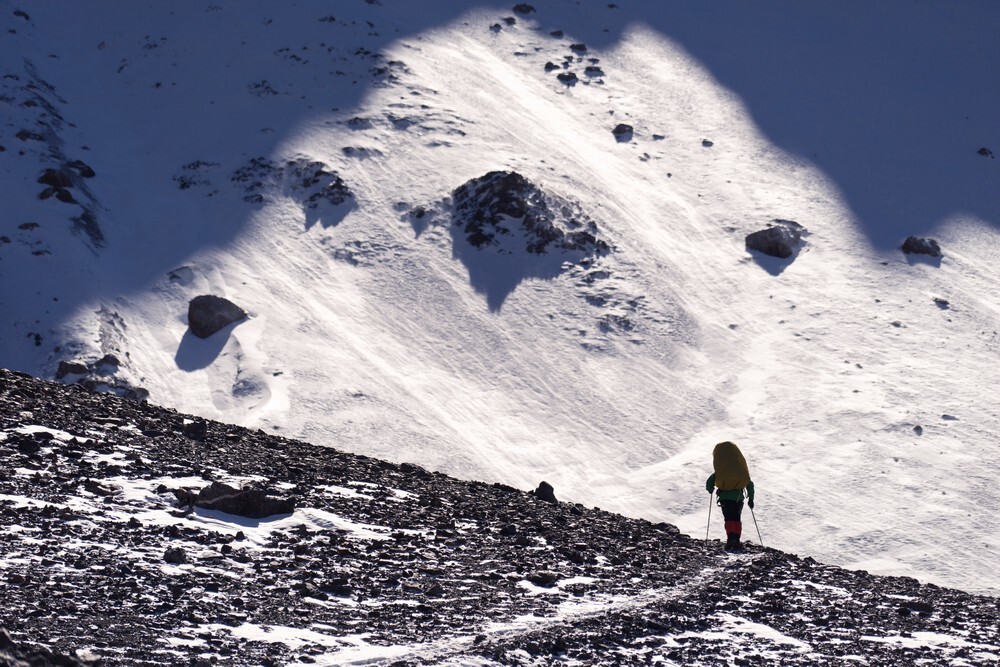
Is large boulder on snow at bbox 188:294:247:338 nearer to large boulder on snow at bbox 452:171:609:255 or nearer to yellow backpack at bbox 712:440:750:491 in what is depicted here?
large boulder on snow at bbox 452:171:609:255

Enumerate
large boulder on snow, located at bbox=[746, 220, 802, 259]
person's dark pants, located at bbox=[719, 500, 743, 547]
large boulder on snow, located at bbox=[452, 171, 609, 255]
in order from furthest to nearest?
large boulder on snow, located at bbox=[746, 220, 802, 259] → large boulder on snow, located at bbox=[452, 171, 609, 255] → person's dark pants, located at bbox=[719, 500, 743, 547]

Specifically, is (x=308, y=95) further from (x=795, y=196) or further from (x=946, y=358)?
(x=946, y=358)

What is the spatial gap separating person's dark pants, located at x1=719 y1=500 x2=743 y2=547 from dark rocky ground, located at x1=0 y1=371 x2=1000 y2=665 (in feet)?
1.00

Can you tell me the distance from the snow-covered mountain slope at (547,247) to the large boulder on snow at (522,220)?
0.09 meters

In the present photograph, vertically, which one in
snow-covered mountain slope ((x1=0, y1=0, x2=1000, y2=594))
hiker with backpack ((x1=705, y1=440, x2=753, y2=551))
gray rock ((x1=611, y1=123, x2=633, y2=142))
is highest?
gray rock ((x1=611, y1=123, x2=633, y2=142))

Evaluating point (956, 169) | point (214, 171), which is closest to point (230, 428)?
point (214, 171)

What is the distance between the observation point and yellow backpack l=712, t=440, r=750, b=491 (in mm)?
16125

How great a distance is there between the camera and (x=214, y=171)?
36.9 meters

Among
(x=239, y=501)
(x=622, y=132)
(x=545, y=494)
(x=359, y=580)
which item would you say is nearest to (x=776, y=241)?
(x=622, y=132)

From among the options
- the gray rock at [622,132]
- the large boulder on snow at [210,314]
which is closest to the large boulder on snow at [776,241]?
the gray rock at [622,132]

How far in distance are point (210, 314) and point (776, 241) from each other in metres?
16.5

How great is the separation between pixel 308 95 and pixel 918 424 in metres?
21.1

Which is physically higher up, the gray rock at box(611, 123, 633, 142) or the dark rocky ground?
the gray rock at box(611, 123, 633, 142)

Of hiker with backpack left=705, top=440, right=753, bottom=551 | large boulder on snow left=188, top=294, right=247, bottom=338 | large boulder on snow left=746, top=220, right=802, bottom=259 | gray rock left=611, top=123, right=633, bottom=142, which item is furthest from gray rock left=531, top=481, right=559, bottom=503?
gray rock left=611, top=123, right=633, bottom=142
